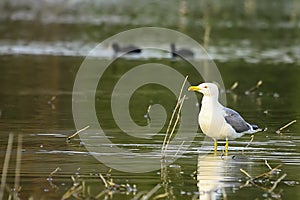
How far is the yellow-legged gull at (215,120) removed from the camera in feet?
44.6

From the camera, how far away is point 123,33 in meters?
37.2

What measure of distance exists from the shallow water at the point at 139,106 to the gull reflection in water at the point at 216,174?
1 centimetres

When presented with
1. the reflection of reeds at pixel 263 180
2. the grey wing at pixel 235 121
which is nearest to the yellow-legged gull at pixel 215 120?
the grey wing at pixel 235 121

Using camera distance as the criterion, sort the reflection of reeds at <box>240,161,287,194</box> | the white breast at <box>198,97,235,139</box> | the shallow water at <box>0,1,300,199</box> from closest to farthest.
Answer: the reflection of reeds at <box>240,161,287,194</box> → the shallow water at <box>0,1,300,199</box> → the white breast at <box>198,97,235,139</box>

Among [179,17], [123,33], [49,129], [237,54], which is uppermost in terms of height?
[179,17]

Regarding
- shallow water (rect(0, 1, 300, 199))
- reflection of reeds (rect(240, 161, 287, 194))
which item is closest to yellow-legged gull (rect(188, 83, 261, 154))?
shallow water (rect(0, 1, 300, 199))

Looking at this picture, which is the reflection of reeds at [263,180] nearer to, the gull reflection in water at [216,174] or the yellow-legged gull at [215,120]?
the gull reflection in water at [216,174]

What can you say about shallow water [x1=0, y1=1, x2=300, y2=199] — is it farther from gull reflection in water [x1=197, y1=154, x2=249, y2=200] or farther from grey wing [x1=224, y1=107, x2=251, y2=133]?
grey wing [x1=224, y1=107, x2=251, y2=133]

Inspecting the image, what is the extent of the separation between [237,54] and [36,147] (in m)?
18.4

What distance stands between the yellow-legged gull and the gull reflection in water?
0.43m

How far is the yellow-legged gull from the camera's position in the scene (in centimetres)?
1360

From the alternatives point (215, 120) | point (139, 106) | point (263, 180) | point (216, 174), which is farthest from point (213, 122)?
point (139, 106)

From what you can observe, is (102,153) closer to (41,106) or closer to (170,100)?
(41,106)

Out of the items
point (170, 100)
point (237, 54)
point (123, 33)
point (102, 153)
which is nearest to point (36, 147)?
point (102, 153)
